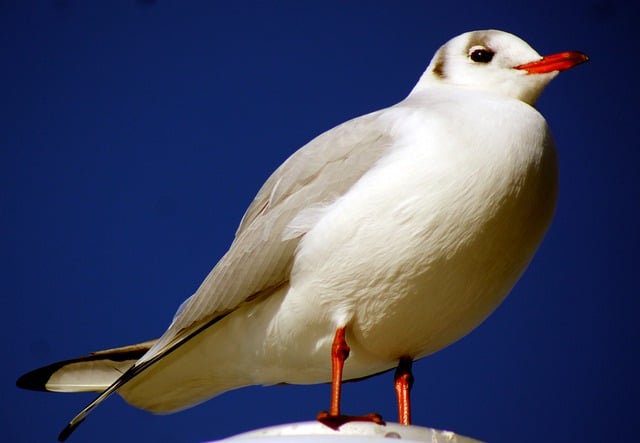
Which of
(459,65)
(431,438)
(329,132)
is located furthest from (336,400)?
(459,65)

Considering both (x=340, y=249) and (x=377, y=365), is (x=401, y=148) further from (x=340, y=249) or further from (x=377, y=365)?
(x=377, y=365)

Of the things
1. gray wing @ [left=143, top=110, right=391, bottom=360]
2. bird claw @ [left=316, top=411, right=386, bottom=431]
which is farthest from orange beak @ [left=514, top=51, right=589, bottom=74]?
bird claw @ [left=316, top=411, right=386, bottom=431]

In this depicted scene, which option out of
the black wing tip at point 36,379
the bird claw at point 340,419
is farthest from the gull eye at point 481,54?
the black wing tip at point 36,379

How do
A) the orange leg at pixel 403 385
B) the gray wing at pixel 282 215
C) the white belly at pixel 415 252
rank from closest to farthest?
1. the white belly at pixel 415 252
2. the gray wing at pixel 282 215
3. the orange leg at pixel 403 385

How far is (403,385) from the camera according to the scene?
2734 millimetres

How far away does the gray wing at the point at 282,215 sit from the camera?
103 inches

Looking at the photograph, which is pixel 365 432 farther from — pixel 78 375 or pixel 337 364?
pixel 78 375

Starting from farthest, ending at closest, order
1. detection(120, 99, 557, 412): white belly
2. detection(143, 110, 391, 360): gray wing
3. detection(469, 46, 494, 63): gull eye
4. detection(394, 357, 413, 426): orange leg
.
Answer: detection(469, 46, 494, 63): gull eye
detection(394, 357, 413, 426): orange leg
detection(143, 110, 391, 360): gray wing
detection(120, 99, 557, 412): white belly

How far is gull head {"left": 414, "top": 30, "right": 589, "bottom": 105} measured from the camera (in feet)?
9.22

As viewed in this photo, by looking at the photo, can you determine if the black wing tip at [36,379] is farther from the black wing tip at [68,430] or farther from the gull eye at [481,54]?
the gull eye at [481,54]

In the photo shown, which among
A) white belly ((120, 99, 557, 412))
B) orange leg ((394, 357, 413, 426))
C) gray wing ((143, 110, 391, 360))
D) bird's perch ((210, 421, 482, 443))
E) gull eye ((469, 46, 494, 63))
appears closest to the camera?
bird's perch ((210, 421, 482, 443))

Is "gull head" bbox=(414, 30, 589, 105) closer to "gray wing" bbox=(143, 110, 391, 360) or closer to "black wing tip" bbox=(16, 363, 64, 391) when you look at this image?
"gray wing" bbox=(143, 110, 391, 360)

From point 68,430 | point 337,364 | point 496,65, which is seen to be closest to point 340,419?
point 337,364

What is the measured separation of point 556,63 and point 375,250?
2.34ft
